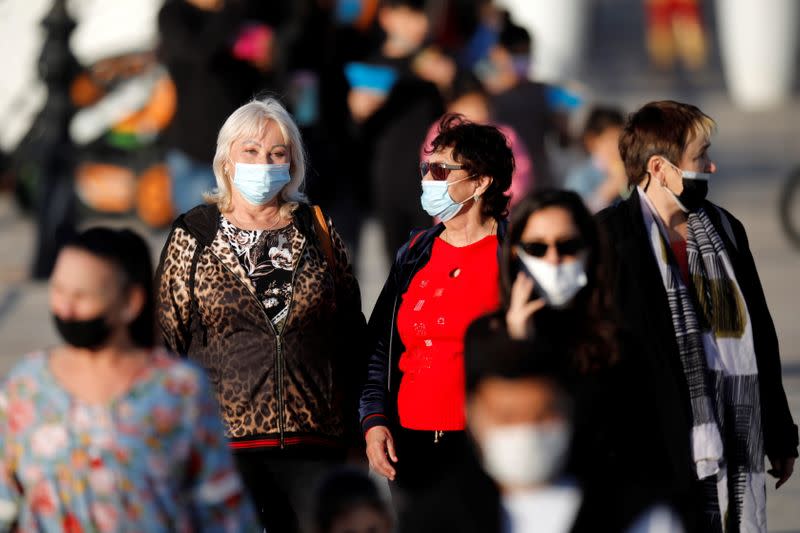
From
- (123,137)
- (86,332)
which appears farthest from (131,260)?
(123,137)

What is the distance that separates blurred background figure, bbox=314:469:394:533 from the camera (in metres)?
3.59

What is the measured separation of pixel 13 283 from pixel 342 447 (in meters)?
9.07

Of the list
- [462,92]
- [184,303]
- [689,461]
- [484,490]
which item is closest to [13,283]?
[462,92]

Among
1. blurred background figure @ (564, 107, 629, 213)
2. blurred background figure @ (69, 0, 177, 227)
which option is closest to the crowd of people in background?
blurred background figure @ (564, 107, 629, 213)

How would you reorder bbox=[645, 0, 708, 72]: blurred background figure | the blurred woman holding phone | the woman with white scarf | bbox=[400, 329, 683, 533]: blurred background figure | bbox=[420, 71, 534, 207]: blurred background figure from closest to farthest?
bbox=[400, 329, 683, 533]: blurred background figure, the blurred woman holding phone, the woman with white scarf, bbox=[420, 71, 534, 207]: blurred background figure, bbox=[645, 0, 708, 72]: blurred background figure

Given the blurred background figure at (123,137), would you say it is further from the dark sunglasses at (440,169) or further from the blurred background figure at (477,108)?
the dark sunglasses at (440,169)

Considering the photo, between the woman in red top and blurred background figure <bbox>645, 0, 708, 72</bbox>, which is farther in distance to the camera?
blurred background figure <bbox>645, 0, 708, 72</bbox>

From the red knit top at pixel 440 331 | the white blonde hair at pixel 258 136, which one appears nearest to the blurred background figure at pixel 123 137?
the white blonde hair at pixel 258 136

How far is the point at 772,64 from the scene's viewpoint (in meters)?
23.0

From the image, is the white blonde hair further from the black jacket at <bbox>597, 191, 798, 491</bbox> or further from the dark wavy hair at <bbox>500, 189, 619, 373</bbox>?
the dark wavy hair at <bbox>500, 189, 619, 373</bbox>

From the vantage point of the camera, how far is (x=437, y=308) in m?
4.99

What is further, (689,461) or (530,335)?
(689,461)

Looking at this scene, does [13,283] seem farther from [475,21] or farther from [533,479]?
[533,479]

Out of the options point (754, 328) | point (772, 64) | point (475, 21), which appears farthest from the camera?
point (772, 64)
